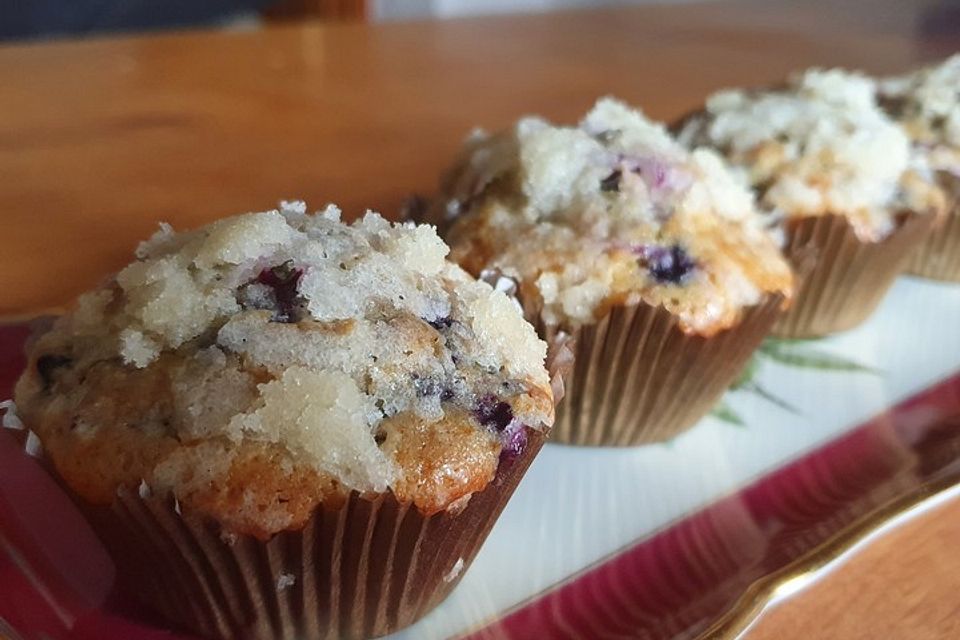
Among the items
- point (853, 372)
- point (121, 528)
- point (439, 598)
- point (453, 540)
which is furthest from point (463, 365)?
point (853, 372)

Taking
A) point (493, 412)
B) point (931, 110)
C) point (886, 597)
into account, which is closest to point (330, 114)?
point (931, 110)

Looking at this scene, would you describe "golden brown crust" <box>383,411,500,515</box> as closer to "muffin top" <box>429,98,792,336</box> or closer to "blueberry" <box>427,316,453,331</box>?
"blueberry" <box>427,316,453,331</box>

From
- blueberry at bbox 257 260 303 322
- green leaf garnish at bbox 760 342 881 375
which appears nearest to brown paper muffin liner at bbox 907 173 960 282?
green leaf garnish at bbox 760 342 881 375

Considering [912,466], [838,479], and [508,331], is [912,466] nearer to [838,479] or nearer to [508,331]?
[838,479]

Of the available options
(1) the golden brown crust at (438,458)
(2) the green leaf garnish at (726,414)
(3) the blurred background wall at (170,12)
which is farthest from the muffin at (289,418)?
(3) the blurred background wall at (170,12)

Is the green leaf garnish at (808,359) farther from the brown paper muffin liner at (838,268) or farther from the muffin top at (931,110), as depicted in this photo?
the muffin top at (931,110)

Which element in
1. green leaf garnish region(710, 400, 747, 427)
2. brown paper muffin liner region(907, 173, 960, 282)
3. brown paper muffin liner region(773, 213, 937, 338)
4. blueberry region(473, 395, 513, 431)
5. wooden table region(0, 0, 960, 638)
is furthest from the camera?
brown paper muffin liner region(907, 173, 960, 282)
